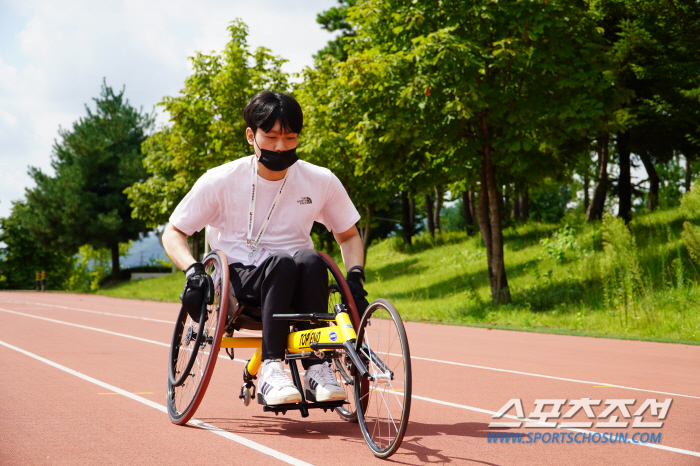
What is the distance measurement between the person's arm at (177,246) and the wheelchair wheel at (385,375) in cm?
137

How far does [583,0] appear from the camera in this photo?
16.3 m

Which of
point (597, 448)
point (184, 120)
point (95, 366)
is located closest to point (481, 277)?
point (184, 120)

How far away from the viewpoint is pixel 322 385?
13.8 feet

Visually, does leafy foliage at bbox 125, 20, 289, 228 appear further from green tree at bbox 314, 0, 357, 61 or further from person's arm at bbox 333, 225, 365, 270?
person's arm at bbox 333, 225, 365, 270

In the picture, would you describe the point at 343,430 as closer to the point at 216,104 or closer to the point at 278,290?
the point at 278,290

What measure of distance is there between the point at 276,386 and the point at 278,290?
1.83ft

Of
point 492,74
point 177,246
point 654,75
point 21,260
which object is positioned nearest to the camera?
point 177,246

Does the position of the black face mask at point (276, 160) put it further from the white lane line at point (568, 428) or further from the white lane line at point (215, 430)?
the white lane line at point (568, 428)

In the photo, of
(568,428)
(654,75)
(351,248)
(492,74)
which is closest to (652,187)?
(654,75)

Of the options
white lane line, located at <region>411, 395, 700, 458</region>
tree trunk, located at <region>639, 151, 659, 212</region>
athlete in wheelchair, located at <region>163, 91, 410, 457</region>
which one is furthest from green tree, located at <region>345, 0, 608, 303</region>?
athlete in wheelchair, located at <region>163, 91, 410, 457</region>

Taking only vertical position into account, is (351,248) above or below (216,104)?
below

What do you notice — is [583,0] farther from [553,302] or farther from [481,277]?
[481,277]

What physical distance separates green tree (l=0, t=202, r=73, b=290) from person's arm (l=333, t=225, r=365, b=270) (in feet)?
175

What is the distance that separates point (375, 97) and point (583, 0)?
5253 millimetres
